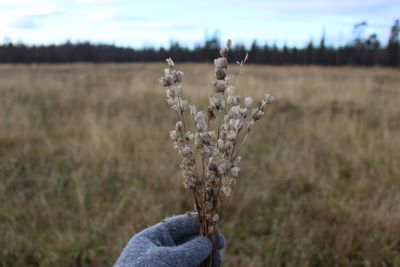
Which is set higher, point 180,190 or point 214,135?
point 214,135

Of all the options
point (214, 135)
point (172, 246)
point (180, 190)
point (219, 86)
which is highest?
point (219, 86)

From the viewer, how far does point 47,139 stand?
529 cm

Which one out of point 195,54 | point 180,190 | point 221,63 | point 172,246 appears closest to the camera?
point 221,63

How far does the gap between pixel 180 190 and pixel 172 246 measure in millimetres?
2809

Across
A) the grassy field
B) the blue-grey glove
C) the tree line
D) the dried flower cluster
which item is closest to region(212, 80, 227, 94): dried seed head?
the dried flower cluster

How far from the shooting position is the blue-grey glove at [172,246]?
0.97 meters

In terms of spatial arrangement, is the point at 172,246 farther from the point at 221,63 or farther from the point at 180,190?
the point at 180,190

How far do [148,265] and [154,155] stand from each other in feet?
12.5

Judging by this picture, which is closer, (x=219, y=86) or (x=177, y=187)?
(x=219, y=86)

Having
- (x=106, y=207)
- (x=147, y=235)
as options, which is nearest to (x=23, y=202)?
(x=106, y=207)

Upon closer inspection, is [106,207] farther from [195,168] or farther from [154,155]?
[195,168]

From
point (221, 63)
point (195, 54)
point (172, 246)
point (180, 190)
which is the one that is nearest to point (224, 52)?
point (221, 63)

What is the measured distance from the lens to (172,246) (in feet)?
3.59

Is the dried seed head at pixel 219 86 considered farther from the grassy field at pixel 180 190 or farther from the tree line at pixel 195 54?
the tree line at pixel 195 54
